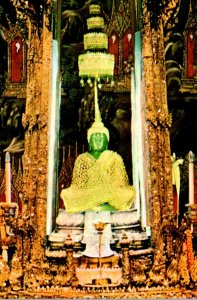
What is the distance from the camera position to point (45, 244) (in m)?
7.63

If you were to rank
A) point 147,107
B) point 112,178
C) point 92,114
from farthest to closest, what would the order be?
point 92,114
point 112,178
point 147,107

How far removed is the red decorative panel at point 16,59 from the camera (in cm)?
1048

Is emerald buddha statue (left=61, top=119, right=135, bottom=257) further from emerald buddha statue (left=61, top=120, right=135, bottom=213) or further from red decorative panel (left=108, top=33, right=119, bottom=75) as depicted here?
red decorative panel (left=108, top=33, right=119, bottom=75)

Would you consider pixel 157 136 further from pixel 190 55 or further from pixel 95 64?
pixel 190 55

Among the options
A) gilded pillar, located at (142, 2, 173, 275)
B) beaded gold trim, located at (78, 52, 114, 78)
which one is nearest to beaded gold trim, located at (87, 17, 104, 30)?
beaded gold trim, located at (78, 52, 114, 78)

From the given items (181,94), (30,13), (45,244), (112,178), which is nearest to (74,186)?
(112,178)

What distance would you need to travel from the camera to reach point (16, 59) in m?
10.5

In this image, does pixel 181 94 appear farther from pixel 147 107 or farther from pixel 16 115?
pixel 147 107

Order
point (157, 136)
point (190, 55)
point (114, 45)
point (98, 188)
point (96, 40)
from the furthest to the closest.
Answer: point (190, 55)
point (114, 45)
point (96, 40)
point (98, 188)
point (157, 136)

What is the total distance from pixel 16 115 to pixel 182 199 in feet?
7.23

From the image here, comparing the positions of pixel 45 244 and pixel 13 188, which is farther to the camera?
pixel 13 188

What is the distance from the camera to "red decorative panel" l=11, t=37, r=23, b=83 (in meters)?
10.5

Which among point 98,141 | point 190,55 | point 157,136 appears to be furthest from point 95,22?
point 190,55

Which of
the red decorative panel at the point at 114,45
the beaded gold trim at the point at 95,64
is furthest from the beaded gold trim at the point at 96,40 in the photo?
the red decorative panel at the point at 114,45
